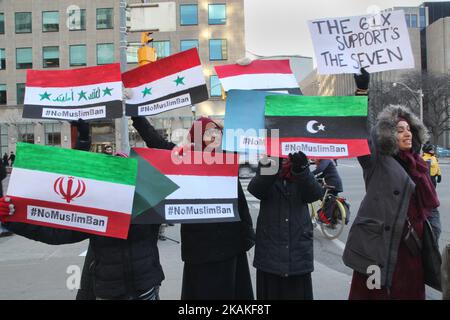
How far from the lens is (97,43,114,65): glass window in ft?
136

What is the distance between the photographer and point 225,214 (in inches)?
122

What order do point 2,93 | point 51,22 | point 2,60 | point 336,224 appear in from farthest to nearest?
1. point 2,93
2. point 2,60
3. point 51,22
4. point 336,224

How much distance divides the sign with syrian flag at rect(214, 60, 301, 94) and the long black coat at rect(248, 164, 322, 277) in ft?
2.56

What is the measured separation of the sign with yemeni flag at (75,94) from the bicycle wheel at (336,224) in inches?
231

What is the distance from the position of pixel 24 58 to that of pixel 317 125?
45472 millimetres

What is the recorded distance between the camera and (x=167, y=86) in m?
3.38

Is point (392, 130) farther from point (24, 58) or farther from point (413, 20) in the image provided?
point (413, 20)

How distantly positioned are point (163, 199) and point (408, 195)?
5.57 ft

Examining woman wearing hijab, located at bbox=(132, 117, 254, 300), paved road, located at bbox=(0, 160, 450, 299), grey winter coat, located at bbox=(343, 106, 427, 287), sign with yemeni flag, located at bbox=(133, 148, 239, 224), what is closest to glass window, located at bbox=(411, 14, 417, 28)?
paved road, located at bbox=(0, 160, 450, 299)

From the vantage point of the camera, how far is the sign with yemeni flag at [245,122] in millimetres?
3088

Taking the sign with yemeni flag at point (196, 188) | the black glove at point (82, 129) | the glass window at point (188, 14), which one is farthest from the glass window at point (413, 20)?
the black glove at point (82, 129)

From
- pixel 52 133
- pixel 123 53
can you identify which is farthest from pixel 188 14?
pixel 123 53

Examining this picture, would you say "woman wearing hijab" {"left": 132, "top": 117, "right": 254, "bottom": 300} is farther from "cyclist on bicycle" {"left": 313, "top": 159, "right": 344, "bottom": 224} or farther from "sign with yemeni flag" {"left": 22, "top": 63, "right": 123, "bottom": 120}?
"cyclist on bicycle" {"left": 313, "top": 159, "right": 344, "bottom": 224}
